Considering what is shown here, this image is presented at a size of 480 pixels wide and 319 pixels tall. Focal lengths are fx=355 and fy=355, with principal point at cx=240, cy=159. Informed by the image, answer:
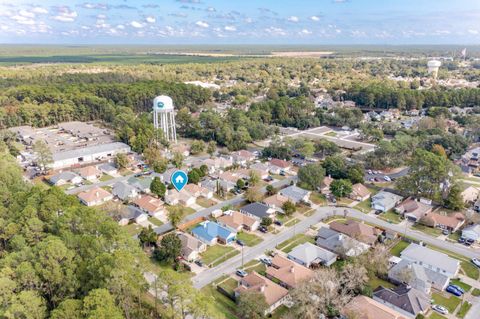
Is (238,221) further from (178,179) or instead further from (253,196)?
(178,179)

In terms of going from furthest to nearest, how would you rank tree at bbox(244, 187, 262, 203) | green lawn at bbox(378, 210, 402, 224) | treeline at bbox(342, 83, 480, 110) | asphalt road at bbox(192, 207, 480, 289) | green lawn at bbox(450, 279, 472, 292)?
treeline at bbox(342, 83, 480, 110) → tree at bbox(244, 187, 262, 203) → green lawn at bbox(378, 210, 402, 224) → asphalt road at bbox(192, 207, 480, 289) → green lawn at bbox(450, 279, 472, 292)

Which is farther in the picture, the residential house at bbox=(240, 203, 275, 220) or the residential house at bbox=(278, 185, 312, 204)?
the residential house at bbox=(278, 185, 312, 204)

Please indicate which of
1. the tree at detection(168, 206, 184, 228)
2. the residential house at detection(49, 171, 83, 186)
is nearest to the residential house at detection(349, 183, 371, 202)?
the tree at detection(168, 206, 184, 228)

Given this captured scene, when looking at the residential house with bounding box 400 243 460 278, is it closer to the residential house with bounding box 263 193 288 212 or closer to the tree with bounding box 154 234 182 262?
the residential house with bounding box 263 193 288 212

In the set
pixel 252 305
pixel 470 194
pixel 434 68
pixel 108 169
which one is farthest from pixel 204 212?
pixel 434 68

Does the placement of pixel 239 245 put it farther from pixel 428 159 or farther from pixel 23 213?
pixel 428 159

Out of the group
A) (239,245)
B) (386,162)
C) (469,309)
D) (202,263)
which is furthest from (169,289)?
(386,162)

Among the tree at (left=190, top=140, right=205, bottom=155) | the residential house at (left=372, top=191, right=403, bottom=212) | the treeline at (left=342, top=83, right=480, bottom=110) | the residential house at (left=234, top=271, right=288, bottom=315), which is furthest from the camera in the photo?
the treeline at (left=342, top=83, right=480, bottom=110)
